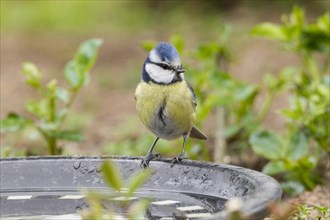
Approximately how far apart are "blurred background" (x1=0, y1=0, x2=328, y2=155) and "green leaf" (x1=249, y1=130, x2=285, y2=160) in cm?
108

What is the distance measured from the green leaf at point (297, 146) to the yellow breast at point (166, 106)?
3.00 feet

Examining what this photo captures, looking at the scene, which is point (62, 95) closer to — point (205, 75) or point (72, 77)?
point (72, 77)

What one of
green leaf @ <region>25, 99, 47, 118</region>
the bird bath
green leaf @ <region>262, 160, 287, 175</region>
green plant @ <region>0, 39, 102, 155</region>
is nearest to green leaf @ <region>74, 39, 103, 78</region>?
green plant @ <region>0, 39, 102, 155</region>

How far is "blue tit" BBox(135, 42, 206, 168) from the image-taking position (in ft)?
13.7

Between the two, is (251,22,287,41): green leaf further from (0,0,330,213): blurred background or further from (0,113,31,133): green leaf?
(0,113,31,133): green leaf

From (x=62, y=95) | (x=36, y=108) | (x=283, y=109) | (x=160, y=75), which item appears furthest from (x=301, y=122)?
(x=36, y=108)

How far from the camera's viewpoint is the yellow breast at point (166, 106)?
4.18 metres

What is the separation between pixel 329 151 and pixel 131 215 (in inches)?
127

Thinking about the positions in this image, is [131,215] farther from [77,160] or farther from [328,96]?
[328,96]

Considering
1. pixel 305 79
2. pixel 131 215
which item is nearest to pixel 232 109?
pixel 305 79

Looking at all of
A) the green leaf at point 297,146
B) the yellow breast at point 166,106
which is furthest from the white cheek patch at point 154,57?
the green leaf at point 297,146

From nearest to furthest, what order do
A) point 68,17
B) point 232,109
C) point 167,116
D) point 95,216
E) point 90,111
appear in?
point 95,216, point 167,116, point 232,109, point 90,111, point 68,17

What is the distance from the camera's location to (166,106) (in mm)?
4172

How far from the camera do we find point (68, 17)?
440 inches
